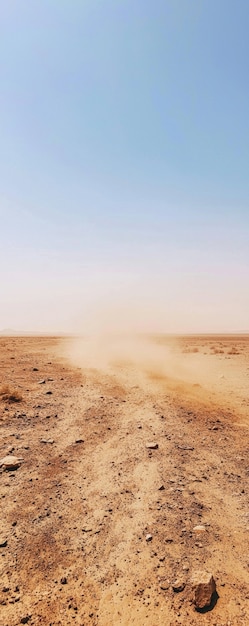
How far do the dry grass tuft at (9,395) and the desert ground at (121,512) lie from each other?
5 centimetres

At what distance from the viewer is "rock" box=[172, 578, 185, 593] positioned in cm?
471

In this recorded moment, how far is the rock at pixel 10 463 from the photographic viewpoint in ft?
26.5

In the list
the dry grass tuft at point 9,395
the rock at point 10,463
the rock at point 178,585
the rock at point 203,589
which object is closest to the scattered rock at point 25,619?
the rock at point 178,585

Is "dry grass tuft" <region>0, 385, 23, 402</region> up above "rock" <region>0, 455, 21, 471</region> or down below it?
above

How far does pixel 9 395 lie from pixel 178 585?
34.1 feet

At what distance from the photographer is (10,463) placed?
8.16 metres

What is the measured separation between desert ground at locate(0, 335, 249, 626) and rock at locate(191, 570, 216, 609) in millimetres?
85

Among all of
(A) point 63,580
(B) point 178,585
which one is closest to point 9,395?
(A) point 63,580

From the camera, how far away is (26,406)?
42.2 ft

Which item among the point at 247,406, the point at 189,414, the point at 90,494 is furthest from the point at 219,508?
→ the point at 247,406

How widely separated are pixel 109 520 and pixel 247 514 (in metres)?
2.74

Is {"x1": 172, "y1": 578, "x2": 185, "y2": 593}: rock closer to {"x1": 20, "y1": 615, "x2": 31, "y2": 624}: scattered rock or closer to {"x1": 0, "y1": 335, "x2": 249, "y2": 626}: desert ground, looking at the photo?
{"x1": 0, "y1": 335, "x2": 249, "y2": 626}: desert ground

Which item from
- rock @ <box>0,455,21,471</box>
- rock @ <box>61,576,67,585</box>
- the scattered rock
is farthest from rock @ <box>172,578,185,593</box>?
rock @ <box>0,455,21,471</box>

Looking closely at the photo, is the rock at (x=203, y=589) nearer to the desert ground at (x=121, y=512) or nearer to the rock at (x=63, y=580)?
the desert ground at (x=121, y=512)
